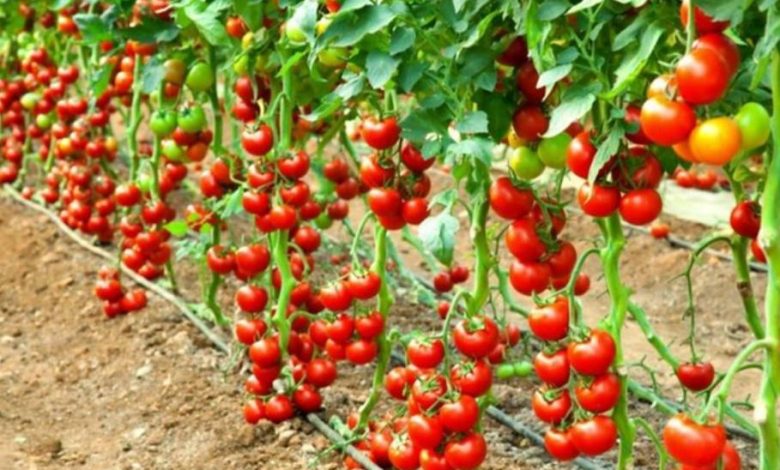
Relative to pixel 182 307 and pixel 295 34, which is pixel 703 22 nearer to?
pixel 295 34

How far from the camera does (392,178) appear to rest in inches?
81.7

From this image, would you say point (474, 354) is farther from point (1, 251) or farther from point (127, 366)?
point (1, 251)

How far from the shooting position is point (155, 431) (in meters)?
2.88

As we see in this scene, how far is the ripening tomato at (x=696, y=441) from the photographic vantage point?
4.62 feet

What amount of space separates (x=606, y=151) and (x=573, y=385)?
38cm

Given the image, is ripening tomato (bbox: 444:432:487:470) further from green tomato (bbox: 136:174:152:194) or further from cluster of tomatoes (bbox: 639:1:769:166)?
green tomato (bbox: 136:174:152:194)

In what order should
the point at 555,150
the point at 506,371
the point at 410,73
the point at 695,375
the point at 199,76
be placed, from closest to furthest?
the point at 555,150
the point at 410,73
the point at 695,375
the point at 506,371
the point at 199,76

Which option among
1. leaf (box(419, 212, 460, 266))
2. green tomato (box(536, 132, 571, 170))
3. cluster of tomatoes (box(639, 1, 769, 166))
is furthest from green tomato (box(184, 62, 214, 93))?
cluster of tomatoes (box(639, 1, 769, 166))

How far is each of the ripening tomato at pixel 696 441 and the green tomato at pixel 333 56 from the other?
0.92 m

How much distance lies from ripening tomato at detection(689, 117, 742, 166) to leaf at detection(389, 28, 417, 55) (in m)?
0.61

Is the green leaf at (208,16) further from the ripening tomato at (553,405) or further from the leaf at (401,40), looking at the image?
the ripening tomato at (553,405)

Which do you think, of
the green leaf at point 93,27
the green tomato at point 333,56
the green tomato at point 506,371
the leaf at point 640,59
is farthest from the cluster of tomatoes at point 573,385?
the green leaf at point 93,27

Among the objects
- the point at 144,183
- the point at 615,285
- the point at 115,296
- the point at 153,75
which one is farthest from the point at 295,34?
the point at 115,296

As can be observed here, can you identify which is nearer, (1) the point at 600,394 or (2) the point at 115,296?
(1) the point at 600,394
